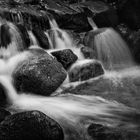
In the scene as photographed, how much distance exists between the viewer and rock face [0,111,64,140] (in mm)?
5453

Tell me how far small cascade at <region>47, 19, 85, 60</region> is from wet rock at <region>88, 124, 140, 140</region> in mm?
5063

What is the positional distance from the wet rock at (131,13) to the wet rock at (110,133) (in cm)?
750

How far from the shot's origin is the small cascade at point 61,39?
37.4 ft

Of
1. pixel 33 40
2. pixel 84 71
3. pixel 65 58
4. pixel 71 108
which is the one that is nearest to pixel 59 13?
pixel 33 40

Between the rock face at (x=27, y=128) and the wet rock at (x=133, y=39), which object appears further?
the wet rock at (x=133, y=39)

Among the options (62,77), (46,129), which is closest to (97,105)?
(62,77)

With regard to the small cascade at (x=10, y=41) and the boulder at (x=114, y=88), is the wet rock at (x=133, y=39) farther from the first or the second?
the small cascade at (x=10, y=41)

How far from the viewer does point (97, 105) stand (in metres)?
7.55

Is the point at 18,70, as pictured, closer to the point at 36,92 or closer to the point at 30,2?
the point at 36,92

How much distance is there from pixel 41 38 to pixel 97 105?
423 cm

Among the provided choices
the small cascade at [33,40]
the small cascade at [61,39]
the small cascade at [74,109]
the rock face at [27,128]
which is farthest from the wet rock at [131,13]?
the rock face at [27,128]

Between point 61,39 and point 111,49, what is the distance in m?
1.95

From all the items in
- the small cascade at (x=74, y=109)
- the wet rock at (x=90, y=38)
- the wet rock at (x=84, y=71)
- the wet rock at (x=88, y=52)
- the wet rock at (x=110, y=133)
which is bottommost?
the wet rock at (x=110, y=133)

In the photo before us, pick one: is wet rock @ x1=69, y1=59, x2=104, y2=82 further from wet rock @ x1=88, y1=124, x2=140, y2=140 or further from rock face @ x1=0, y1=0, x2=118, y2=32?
wet rock @ x1=88, y1=124, x2=140, y2=140
